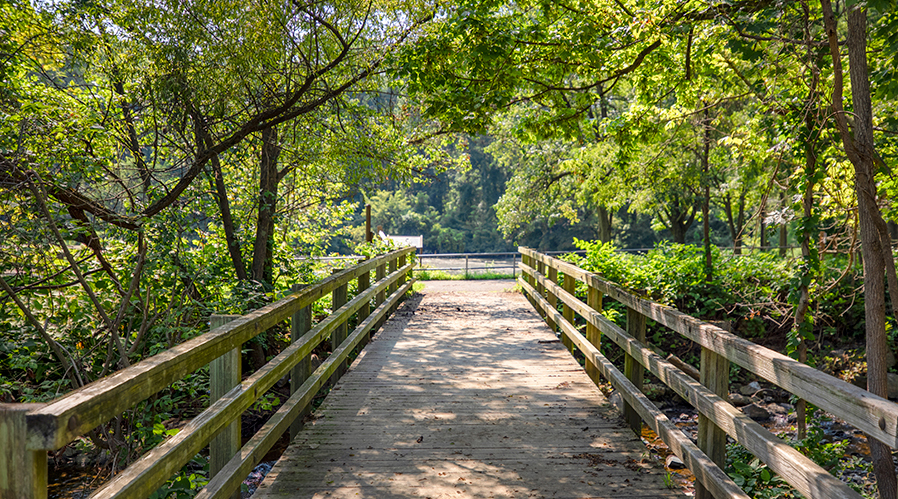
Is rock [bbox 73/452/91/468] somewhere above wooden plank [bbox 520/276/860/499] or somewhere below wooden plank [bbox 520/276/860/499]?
below

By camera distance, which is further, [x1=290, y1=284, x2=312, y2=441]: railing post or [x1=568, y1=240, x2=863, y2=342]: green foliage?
[x1=568, y1=240, x2=863, y2=342]: green foliage

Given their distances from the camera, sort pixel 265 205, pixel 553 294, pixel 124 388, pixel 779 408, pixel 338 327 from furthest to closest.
→ pixel 779 408, pixel 553 294, pixel 265 205, pixel 338 327, pixel 124 388

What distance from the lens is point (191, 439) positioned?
2494 mm

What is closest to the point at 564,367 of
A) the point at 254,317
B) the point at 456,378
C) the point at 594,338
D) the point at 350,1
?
the point at 594,338

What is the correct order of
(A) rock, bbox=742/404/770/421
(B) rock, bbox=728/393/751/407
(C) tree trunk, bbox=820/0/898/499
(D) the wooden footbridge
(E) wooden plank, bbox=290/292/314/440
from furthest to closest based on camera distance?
(B) rock, bbox=728/393/751/407 < (A) rock, bbox=742/404/770/421 < (E) wooden plank, bbox=290/292/314/440 < (C) tree trunk, bbox=820/0/898/499 < (D) the wooden footbridge

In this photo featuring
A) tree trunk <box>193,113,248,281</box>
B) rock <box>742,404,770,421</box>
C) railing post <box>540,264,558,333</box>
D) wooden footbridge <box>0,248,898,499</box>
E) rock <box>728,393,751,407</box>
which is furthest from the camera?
rock <box>728,393,751,407</box>

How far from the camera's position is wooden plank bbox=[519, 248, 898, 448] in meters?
1.86

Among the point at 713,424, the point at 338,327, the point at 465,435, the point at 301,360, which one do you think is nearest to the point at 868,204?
the point at 713,424

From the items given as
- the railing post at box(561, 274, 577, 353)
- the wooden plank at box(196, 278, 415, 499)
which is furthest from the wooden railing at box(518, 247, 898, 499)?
Answer: the wooden plank at box(196, 278, 415, 499)

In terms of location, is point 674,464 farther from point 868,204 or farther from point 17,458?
point 17,458

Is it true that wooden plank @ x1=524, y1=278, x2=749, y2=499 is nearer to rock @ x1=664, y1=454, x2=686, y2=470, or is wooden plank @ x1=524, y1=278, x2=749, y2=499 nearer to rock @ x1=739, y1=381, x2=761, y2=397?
rock @ x1=664, y1=454, x2=686, y2=470

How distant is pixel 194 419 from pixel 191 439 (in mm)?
207

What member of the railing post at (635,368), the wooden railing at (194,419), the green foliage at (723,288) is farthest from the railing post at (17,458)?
the green foliage at (723,288)

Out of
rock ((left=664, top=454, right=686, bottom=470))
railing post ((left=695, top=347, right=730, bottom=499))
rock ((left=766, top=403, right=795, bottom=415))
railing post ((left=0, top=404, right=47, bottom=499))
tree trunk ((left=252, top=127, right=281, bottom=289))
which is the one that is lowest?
rock ((left=766, top=403, right=795, bottom=415))
